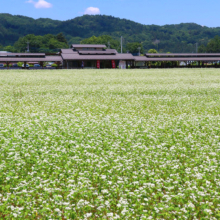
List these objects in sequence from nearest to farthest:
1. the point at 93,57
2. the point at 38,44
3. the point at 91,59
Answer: the point at 91,59
the point at 93,57
the point at 38,44

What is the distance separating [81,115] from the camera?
14.4 metres

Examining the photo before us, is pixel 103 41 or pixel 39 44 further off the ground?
pixel 103 41

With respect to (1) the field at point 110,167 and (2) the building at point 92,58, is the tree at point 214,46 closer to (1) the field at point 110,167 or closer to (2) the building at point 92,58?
(2) the building at point 92,58

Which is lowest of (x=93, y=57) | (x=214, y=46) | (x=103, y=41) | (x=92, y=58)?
(x=92, y=58)

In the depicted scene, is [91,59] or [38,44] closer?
[91,59]

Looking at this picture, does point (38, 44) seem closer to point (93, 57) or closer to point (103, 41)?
point (103, 41)

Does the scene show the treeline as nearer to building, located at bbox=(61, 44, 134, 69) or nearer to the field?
→ building, located at bbox=(61, 44, 134, 69)

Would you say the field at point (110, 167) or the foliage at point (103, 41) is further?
the foliage at point (103, 41)

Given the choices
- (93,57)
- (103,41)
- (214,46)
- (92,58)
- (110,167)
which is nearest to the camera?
(110,167)

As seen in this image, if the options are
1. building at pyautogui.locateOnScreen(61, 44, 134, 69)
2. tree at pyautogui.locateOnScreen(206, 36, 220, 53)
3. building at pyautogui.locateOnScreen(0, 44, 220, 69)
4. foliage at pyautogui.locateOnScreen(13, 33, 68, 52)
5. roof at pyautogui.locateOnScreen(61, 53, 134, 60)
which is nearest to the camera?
roof at pyautogui.locateOnScreen(61, 53, 134, 60)

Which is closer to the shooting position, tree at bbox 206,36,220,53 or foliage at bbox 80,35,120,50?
tree at bbox 206,36,220,53

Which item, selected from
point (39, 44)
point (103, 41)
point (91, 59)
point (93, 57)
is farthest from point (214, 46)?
point (91, 59)

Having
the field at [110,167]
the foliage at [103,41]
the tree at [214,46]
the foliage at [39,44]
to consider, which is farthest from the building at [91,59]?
the tree at [214,46]

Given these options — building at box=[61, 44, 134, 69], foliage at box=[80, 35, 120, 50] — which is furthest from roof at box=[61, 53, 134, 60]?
foliage at box=[80, 35, 120, 50]
